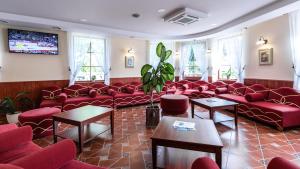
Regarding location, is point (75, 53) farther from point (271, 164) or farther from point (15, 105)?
point (271, 164)

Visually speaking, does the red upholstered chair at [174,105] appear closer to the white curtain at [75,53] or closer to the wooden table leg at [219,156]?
the wooden table leg at [219,156]

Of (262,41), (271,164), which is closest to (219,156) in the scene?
(271,164)

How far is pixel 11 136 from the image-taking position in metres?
1.97

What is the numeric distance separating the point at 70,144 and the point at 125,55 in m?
5.88

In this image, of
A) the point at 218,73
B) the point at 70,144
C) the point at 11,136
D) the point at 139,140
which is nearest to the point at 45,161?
the point at 70,144

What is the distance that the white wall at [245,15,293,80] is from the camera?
180 inches

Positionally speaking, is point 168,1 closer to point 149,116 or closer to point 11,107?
point 149,116

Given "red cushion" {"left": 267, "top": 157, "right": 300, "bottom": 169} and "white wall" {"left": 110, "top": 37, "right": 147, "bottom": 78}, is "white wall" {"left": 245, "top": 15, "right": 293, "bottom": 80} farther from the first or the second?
"red cushion" {"left": 267, "top": 157, "right": 300, "bottom": 169}

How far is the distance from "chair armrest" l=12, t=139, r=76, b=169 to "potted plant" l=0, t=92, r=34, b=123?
371 centimetres

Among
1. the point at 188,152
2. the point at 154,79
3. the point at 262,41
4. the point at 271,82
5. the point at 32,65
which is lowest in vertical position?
the point at 188,152

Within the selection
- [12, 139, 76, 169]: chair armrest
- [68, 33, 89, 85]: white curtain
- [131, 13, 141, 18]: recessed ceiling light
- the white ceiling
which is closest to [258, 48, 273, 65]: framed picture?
the white ceiling

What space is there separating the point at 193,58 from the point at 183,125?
5.91 m

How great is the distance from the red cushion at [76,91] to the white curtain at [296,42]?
20.3 feet

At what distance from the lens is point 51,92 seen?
17.3ft
